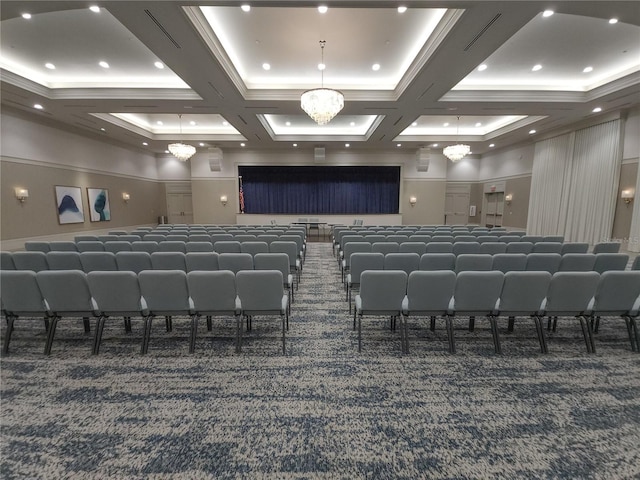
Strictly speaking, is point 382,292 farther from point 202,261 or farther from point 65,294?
point 65,294

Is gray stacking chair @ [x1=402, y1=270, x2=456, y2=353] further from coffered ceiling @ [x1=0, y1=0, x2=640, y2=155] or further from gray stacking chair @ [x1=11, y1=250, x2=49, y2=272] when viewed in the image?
gray stacking chair @ [x1=11, y1=250, x2=49, y2=272]

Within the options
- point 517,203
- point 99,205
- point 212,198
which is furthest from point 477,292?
point 212,198

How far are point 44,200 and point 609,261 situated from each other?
1407cm

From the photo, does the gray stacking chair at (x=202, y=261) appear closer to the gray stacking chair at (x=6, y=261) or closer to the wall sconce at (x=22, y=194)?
the gray stacking chair at (x=6, y=261)

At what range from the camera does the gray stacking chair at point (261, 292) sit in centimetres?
294

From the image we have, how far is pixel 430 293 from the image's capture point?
9.71ft

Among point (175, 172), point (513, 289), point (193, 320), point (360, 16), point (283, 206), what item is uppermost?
point (360, 16)

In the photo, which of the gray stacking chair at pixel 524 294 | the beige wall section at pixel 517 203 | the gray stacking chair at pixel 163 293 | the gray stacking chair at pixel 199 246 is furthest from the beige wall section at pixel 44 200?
the beige wall section at pixel 517 203

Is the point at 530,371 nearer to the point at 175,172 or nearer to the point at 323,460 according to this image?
the point at 323,460

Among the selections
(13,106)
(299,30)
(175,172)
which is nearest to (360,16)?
(299,30)

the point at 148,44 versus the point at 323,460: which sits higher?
the point at 148,44

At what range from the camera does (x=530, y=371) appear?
2.70 m

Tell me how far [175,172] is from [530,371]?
16716 mm

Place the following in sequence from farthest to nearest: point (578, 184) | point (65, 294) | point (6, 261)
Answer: point (578, 184) → point (6, 261) → point (65, 294)
